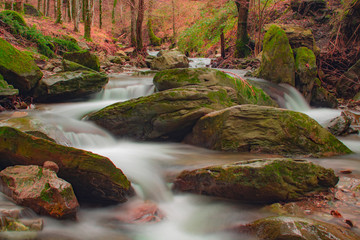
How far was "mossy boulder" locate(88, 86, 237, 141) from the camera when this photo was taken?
202 inches

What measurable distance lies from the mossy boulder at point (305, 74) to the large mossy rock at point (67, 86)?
5.75 metres

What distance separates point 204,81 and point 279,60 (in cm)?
333

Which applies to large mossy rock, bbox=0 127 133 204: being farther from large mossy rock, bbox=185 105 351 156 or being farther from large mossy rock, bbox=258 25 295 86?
large mossy rock, bbox=258 25 295 86

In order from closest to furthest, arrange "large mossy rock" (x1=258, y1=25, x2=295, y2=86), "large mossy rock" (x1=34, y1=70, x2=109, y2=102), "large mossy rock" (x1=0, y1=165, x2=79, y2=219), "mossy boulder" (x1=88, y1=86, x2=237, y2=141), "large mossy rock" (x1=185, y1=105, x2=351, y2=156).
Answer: "large mossy rock" (x1=0, y1=165, x2=79, y2=219)
"large mossy rock" (x1=185, y1=105, x2=351, y2=156)
"mossy boulder" (x1=88, y1=86, x2=237, y2=141)
"large mossy rock" (x1=34, y1=70, x2=109, y2=102)
"large mossy rock" (x1=258, y1=25, x2=295, y2=86)

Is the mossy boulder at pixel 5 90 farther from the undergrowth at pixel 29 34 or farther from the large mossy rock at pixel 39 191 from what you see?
the undergrowth at pixel 29 34

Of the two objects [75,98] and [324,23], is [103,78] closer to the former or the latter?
[75,98]

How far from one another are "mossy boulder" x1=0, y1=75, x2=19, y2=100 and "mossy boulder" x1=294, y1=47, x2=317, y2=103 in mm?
7472

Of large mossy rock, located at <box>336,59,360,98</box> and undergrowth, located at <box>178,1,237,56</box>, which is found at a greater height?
undergrowth, located at <box>178,1,237,56</box>

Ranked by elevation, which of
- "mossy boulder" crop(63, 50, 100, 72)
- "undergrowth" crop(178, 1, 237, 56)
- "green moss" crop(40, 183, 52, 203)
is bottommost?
"green moss" crop(40, 183, 52, 203)

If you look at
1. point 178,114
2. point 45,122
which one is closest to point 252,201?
point 178,114

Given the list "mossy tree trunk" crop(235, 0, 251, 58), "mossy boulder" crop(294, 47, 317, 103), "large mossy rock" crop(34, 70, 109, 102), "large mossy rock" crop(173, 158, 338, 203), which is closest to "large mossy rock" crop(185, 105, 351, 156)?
"large mossy rock" crop(173, 158, 338, 203)

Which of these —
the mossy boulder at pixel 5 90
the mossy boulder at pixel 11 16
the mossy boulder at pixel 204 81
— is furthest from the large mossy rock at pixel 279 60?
the mossy boulder at pixel 11 16

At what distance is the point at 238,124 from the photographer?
14.8 ft

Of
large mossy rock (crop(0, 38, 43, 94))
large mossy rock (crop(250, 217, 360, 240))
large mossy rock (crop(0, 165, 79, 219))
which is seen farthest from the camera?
large mossy rock (crop(0, 38, 43, 94))
